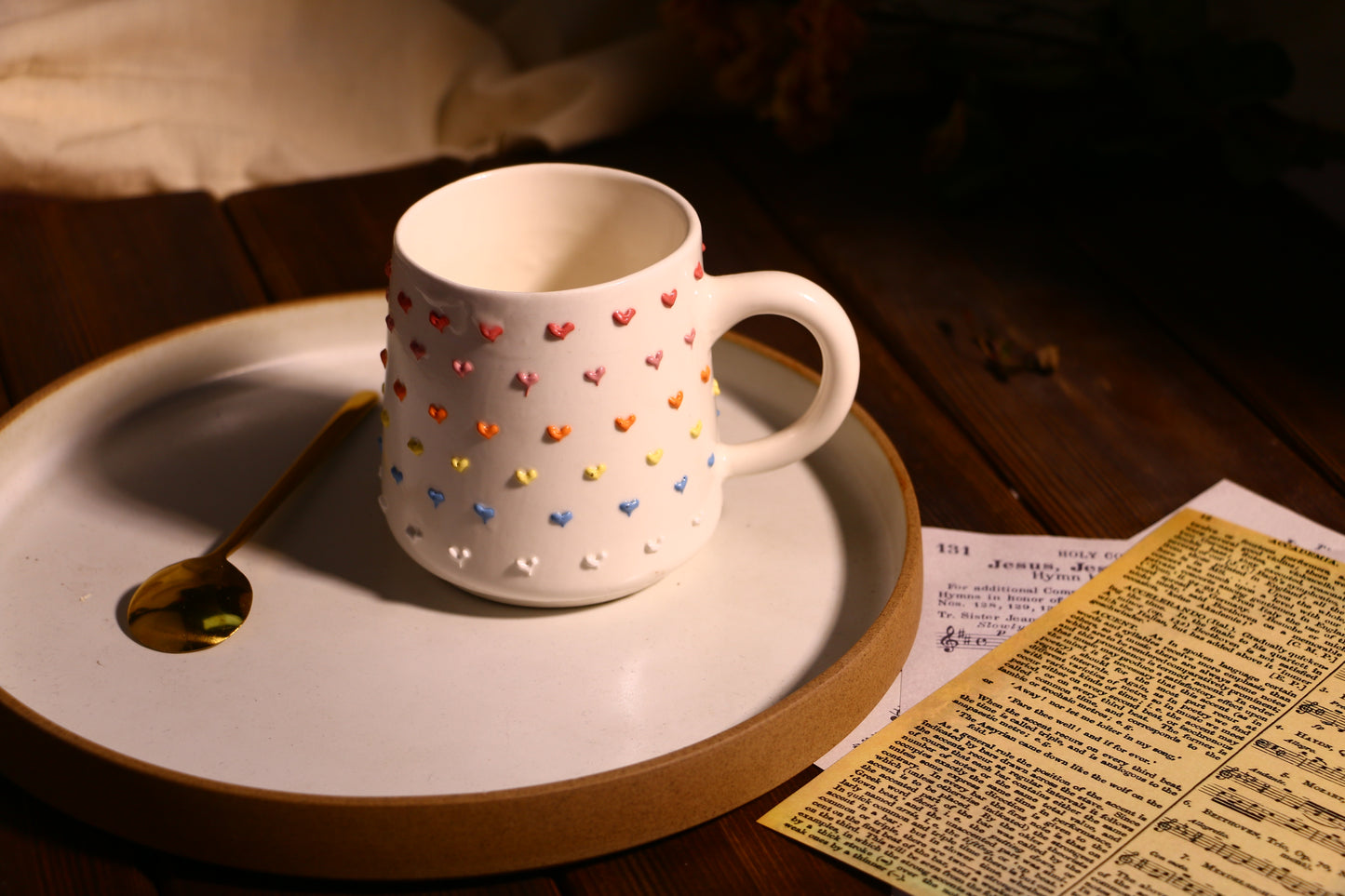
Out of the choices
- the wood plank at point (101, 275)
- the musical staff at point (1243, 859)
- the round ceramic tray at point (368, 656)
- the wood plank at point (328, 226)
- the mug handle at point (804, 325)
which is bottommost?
the wood plank at point (328, 226)

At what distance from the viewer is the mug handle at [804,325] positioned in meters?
0.54

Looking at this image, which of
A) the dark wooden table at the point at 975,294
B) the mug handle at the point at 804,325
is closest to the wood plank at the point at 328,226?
the dark wooden table at the point at 975,294

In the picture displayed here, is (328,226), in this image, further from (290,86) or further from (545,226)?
(545,226)

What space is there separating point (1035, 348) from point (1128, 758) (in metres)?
0.41

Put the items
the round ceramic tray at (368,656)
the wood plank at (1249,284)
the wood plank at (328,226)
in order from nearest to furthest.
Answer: the round ceramic tray at (368,656)
the wood plank at (1249,284)
the wood plank at (328,226)

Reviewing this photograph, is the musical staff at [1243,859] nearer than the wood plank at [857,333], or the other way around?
the musical staff at [1243,859]

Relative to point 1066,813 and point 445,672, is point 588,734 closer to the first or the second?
point 445,672

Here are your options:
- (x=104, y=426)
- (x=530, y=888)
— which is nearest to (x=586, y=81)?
(x=104, y=426)

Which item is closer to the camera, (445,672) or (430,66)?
(445,672)

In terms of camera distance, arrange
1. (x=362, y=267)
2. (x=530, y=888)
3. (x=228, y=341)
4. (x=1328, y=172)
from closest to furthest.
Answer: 1. (x=530, y=888)
2. (x=228, y=341)
3. (x=362, y=267)
4. (x=1328, y=172)

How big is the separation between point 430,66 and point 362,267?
35cm

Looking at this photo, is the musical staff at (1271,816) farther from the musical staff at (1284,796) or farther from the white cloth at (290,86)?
the white cloth at (290,86)

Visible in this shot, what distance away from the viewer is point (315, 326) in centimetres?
74

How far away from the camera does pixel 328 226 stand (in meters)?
1.00
